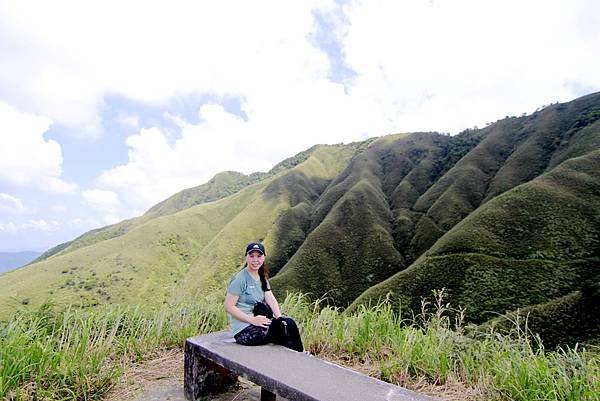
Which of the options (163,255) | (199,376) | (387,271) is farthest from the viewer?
(163,255)

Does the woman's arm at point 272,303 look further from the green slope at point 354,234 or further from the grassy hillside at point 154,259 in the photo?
the grassy hillside at point 154,259

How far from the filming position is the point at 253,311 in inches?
165

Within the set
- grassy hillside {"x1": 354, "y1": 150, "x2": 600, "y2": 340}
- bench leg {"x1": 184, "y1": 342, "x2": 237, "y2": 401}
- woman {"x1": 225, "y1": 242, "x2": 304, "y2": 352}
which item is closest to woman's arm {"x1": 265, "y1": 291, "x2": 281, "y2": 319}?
woman {"x1": 225, "y1": 242, "x2": 304, "y2": 352}

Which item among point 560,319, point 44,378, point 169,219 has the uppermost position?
point 169,219

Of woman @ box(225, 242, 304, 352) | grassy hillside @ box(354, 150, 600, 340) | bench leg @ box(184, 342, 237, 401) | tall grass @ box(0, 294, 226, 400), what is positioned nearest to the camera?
tall grass @ box(0, 294, 226, 400)

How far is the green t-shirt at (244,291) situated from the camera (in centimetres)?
411

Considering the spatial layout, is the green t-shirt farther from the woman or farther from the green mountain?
the green mountain

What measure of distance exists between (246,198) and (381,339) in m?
123

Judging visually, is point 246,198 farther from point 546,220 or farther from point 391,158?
point 546,220

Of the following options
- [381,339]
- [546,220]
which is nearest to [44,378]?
[381,339]

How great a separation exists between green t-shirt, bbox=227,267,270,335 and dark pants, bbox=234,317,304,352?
173 millimetres

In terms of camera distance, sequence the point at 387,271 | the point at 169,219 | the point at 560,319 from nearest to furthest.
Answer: the point at 560,319, the point at 387,271, the point at 169,219

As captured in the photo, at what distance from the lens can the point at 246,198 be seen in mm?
126750

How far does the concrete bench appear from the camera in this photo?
9.43ft
